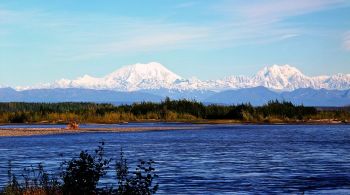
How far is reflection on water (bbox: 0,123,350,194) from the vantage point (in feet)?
89.2

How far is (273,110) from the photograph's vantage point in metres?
94.3

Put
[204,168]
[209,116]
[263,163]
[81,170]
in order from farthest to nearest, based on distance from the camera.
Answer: [209,116] → [263,163] → [204,168] → [81,170]

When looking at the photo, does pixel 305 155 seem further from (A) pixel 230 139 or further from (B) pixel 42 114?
(B) pixel 42 114

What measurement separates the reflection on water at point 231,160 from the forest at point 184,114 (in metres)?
36.2

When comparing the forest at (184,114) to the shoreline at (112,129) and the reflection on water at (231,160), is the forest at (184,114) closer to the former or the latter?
the shoreline at (112,129)

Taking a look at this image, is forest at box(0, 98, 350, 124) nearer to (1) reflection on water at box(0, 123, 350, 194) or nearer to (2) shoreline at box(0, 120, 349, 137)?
(2) shoreline at box(0, 120, 349, 137)

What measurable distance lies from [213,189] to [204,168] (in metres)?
7.44

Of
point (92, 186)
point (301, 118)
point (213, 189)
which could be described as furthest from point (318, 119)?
point (92, 186)

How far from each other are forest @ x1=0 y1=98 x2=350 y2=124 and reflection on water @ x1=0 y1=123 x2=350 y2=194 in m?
36.2

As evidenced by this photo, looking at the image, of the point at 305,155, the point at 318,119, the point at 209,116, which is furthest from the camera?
the point at 209,116

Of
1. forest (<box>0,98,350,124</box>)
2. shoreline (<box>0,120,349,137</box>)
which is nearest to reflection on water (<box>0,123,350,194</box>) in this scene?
shoreline (<box>0,120,349,137</box>)

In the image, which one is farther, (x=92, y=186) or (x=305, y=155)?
(x=305, y=155)

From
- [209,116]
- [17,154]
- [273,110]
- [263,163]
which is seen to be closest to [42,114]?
[209,116]

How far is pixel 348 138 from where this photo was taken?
5584 centimetres
